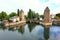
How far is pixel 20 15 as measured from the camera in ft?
209

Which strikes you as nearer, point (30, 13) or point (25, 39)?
point (25, 39)

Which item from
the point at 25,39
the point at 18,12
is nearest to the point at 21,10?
the point at 18,12

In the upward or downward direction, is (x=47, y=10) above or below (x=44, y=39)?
above

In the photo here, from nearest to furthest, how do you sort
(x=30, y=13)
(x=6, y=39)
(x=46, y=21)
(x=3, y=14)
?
(x=6, y=39) → (x=46, y=21) → (x=3, y=14) → (x=30, y=13)

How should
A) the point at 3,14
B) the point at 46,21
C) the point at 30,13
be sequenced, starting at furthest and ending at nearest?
1. the point at 30,13
2. the point at 3,14
3. the point at 46,21

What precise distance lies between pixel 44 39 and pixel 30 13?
148ft

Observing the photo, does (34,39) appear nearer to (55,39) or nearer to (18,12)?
(55,39)

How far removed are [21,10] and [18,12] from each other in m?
1.85

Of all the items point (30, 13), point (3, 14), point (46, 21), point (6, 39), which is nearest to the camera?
point (6, 39)

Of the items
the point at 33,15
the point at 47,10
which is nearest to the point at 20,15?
the point at 33,15

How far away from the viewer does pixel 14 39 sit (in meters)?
18.3

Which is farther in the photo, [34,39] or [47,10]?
[47,10]

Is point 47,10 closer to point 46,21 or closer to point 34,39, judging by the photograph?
point 46,21

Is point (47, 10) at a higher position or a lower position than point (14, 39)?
higher
